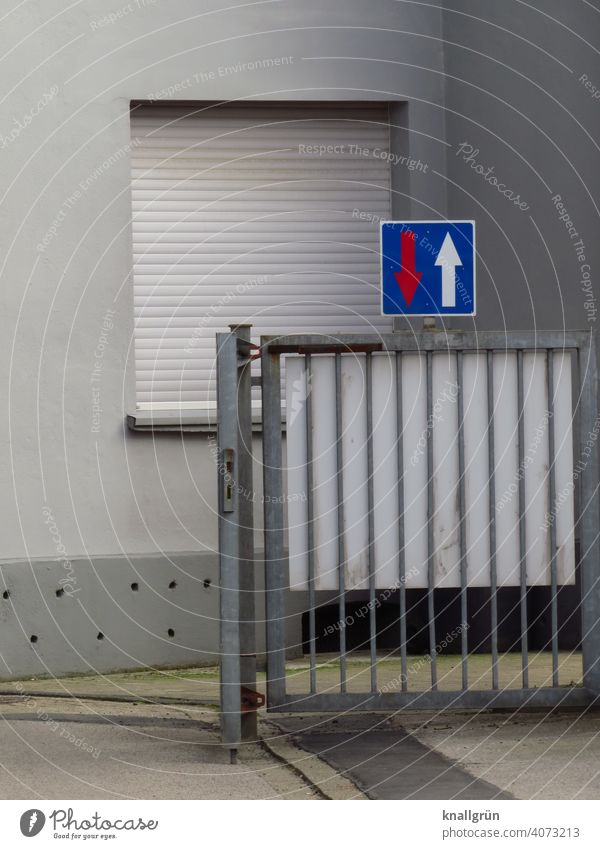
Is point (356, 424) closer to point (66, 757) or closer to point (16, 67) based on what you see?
point (66, 757)

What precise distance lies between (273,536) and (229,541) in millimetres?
236

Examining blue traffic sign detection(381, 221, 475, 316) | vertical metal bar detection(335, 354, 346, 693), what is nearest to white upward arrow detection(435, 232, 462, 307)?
blue traffic sign detection(381, 221, 475, 316)

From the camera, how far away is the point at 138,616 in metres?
9.93

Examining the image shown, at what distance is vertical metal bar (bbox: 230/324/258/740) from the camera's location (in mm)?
6527

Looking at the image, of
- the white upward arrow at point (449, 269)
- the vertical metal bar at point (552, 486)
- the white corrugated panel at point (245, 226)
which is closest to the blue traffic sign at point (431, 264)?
the white upward arrow at point (449, 269)

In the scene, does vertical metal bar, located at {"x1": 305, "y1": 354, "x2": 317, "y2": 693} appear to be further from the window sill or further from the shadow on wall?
the window sill

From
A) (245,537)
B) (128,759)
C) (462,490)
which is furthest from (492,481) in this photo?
(128,759)

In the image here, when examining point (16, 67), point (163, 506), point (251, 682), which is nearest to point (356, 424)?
point (251, 682)

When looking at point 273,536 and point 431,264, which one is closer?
point 273,536

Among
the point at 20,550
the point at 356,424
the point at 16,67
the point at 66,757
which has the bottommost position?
the point at 66,757

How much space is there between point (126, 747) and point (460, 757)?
5.55ft

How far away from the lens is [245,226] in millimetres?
10531

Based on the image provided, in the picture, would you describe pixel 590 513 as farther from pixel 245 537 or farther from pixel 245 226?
pixel 245 226
